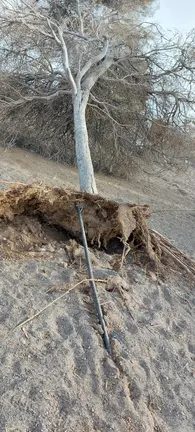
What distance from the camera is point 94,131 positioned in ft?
35.0

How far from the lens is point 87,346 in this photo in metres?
3.62

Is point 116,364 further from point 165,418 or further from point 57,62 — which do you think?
point 57,62

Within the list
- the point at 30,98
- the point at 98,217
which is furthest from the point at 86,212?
the point at 30,98

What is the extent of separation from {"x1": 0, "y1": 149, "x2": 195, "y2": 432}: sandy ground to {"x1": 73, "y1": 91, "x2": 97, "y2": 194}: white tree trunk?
197cm

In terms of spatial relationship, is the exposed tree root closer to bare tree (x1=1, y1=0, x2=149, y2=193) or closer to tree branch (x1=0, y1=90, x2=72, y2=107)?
bare tree (x1=1, y1=0, x2=149, y2=193)

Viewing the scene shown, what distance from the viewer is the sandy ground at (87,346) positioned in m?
3.03

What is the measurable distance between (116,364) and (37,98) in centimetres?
708

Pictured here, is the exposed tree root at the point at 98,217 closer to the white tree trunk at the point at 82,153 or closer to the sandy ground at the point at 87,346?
the sandy ground at the point at 87,346

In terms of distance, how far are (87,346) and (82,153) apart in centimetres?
463

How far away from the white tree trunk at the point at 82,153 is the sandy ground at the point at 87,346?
1.97 meters

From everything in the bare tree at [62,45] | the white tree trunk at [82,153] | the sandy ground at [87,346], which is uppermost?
the bare tree at [62,45]

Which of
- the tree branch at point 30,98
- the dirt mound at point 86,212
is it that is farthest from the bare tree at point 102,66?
the dirt mound at point 86,212

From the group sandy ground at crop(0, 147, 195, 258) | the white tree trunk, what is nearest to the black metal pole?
the white tree trunk

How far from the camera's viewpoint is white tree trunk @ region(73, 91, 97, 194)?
6927 mm
